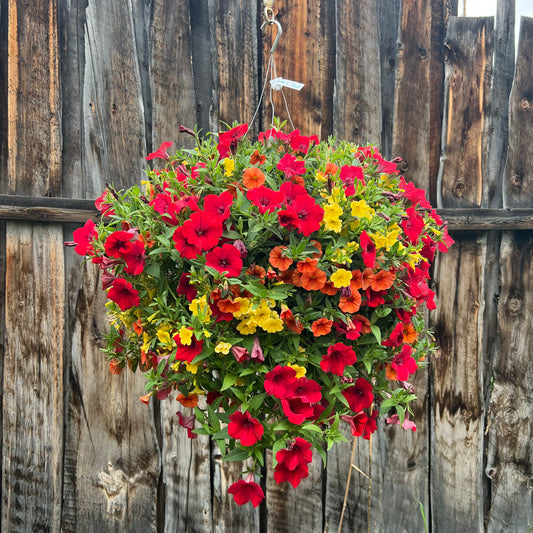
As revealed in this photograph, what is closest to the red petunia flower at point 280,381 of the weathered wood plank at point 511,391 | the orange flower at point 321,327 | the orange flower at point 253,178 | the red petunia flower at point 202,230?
the orange flower at point 321,327

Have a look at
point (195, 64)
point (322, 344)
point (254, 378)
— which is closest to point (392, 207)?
point (322, 344)

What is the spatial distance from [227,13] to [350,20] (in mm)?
523

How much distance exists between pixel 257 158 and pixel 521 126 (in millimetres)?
1546

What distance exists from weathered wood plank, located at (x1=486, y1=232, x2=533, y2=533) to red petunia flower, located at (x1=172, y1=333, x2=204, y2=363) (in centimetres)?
164

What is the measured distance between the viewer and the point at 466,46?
218 cm

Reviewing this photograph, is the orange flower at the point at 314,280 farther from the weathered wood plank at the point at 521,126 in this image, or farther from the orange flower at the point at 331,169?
the weathered wood plank at the point at 521,126

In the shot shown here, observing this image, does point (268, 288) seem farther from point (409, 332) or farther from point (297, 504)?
point (297, 504)

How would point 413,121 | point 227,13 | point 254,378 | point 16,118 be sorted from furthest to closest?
point 413,121 → point 227,13 → point 16,118 → point 254,378

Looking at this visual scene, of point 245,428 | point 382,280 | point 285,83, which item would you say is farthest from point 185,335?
point 285,83

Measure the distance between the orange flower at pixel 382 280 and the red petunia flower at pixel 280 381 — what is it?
0.92ft

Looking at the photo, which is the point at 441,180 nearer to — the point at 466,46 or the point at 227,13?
the point at 466,46

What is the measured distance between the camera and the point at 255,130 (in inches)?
80.7

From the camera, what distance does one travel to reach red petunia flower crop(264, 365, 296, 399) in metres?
1.09

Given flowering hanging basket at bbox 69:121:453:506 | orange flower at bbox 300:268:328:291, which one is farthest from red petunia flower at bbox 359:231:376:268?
orange flower at bbox 300:268:328:291
